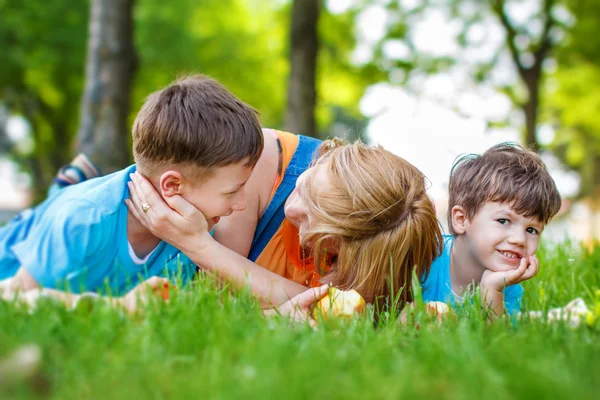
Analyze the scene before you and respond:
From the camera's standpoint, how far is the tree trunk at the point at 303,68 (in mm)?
10883

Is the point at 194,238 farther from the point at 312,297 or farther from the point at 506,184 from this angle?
the point at 506,184

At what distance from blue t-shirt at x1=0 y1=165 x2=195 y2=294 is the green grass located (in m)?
0.78

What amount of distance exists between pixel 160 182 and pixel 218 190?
29cm

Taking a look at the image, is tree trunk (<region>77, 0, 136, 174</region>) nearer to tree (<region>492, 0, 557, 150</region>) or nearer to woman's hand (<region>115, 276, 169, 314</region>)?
woman's hand (<region>115, 276, 169, 314</region>)

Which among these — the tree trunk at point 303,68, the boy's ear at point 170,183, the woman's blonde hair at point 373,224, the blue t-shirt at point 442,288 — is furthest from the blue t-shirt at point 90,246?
the tree trunk at point 303,68

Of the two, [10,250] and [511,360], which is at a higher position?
[511,360]


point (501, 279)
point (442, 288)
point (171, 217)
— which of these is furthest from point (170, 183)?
point (501, 279)

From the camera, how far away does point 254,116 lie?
3.32m

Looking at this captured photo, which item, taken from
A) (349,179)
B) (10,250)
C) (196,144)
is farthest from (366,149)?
(10,250)

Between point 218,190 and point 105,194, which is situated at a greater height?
point 218,190

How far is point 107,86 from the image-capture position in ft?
26.7

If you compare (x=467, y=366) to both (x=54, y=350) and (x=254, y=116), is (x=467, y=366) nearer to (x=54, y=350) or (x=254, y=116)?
(x=54, y=350)

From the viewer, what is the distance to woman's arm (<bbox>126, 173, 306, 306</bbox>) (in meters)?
3.10

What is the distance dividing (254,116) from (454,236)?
1353 mm
